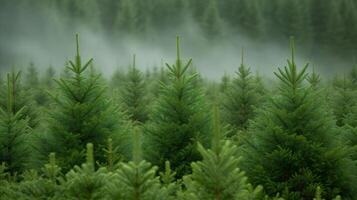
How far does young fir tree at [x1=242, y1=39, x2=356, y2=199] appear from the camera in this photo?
7.95 meters

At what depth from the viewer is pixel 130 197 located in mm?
5422

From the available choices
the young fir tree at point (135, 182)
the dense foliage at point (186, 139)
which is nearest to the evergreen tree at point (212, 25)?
the dense foliage at point (186, 139)

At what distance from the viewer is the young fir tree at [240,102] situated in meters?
15.6

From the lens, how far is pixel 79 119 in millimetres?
9039

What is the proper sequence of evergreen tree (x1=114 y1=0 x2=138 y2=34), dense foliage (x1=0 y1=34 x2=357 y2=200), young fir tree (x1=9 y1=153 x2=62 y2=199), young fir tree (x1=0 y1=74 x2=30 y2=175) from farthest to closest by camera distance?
1. evergreen tree (x1=114 y1=0 x2=138 y2=34)
2. young fir tree (x1=0 y1=74 x2=30 y2=175)
3. dense foliage (x1=0 y1=34 x2=357 y2=200)
4. young fir tree (x1=9 y1=153 x2=62 y2=199)

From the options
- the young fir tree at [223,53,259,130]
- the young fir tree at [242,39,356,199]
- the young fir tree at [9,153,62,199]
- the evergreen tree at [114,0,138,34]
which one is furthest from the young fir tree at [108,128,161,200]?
the evergreen tree at [114,0,138,34]

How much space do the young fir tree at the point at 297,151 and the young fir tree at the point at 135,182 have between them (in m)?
3.15

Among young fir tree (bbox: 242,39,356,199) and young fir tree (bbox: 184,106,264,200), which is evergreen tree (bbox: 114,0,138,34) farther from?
young fir tree (bbox: 184,106,264,200)

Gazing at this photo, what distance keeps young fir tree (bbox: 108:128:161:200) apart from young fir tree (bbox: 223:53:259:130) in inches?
399

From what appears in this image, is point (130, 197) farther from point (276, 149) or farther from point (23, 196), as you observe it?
point (276, 149)

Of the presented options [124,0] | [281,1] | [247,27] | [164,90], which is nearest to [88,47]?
[124,0]

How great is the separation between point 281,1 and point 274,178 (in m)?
80.7

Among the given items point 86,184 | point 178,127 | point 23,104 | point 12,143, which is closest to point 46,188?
point 86,184

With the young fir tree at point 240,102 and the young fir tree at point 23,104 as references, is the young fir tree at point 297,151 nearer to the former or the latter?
the young fir tree at point 240,102
